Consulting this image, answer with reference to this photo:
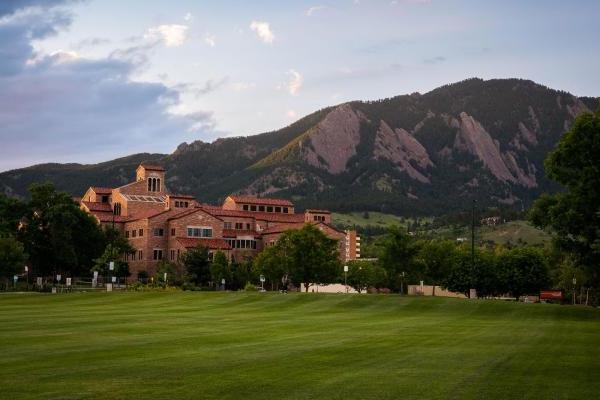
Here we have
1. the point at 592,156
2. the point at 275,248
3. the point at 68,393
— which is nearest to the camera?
the point at 68,393

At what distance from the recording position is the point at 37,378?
64.1 feet

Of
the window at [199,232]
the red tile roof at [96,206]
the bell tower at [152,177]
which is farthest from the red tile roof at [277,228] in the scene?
the red tile roof at [96,206]

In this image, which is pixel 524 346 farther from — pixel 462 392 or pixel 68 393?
pixel 68 393

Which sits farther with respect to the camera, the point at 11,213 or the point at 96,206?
the point at 96,206

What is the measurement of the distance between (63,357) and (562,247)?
42.4 metres

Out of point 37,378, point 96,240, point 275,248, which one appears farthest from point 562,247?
point 96,240

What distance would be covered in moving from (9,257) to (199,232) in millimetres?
41502

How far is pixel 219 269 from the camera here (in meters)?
117

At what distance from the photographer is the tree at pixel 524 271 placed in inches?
5202

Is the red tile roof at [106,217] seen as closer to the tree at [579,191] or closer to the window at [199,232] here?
the window at [199,232]

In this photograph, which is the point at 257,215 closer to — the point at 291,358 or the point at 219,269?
the point at 219,269

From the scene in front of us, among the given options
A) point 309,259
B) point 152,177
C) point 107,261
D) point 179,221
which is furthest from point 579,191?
point 152,177

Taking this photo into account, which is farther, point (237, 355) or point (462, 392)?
point (237, 355)

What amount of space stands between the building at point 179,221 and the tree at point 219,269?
9.01m
